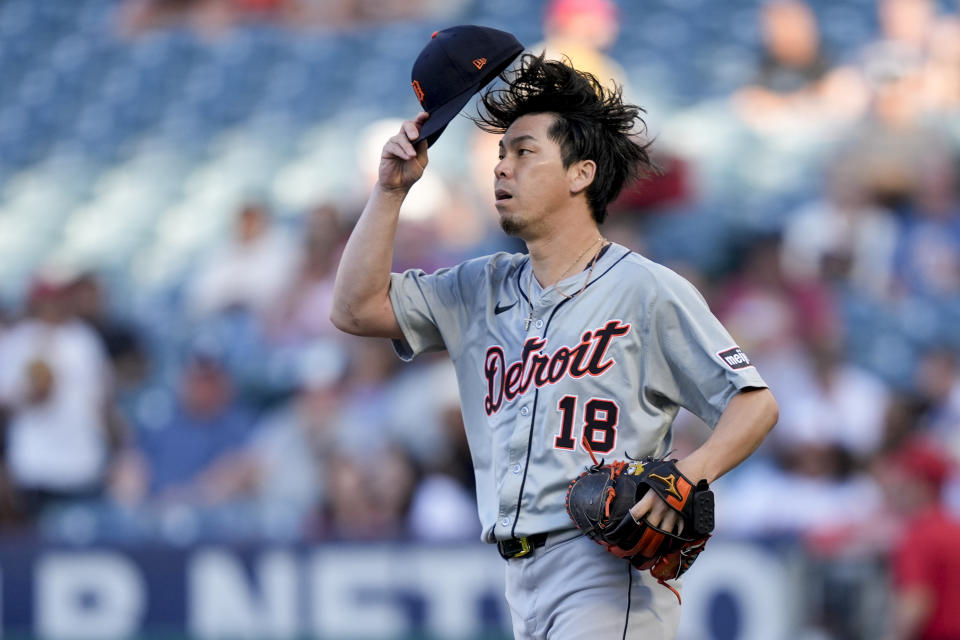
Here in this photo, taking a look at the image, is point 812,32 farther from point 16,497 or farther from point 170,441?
point 16,497

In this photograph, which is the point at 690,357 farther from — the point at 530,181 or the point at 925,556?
the point at 925,556

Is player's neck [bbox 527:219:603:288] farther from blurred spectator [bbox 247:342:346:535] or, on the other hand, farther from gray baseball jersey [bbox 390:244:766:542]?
blurred spectator [bbox 247:342:346:535]

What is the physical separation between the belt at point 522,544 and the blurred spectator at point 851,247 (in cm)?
484

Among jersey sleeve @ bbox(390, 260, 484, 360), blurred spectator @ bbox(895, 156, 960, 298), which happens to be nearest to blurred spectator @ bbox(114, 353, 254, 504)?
blurred spectator @ bbox(895, 156, 960, 298)

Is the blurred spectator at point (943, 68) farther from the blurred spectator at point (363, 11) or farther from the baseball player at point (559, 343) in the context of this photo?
the baseball player at point (559, 343)

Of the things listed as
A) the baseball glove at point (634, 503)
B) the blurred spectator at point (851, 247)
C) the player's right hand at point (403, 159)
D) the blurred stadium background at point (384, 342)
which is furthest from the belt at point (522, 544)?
the blurred spectator at point (851, 247)

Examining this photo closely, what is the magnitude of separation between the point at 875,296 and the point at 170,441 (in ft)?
12.5

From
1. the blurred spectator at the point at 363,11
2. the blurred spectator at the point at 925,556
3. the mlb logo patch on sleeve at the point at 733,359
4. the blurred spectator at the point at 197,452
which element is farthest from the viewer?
the blurred spectator at the point at 363,11

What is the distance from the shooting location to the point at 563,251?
3.19m

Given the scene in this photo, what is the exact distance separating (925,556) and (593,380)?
354cm

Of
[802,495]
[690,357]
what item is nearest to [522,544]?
[690,357]

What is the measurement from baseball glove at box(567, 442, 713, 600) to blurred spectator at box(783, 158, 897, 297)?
4.93 metres

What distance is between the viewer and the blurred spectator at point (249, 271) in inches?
319

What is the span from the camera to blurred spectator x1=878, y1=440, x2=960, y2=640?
6.00 meters
